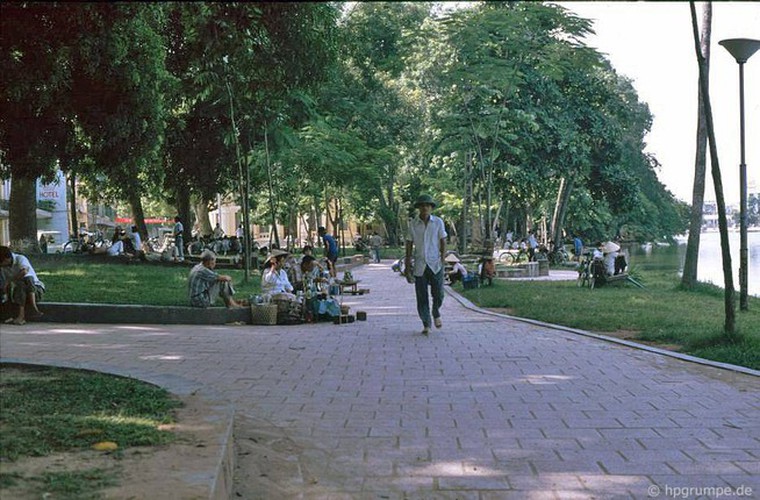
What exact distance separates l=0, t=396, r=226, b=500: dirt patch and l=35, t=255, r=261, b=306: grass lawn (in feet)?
27.1

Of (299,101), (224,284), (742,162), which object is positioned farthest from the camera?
(299,101)

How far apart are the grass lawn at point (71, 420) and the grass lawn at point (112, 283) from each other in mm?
6551

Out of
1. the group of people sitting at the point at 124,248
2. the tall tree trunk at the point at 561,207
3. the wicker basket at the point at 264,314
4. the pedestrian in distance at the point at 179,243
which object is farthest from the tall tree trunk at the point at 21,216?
the tall tree trunk at the point at 561,207

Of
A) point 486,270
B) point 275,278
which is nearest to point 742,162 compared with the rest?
point 275,278

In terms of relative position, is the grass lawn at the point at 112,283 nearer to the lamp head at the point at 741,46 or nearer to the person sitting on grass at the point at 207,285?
the person sitting on grass at the point at 207,285

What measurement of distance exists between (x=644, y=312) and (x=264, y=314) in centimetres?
578

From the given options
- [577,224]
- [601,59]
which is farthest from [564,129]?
[577,224]

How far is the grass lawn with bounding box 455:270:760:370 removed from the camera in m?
8.66

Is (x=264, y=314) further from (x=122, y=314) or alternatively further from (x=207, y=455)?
(x=207, y=455)

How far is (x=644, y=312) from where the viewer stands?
12477 millimetres

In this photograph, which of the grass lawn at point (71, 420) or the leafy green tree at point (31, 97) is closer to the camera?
the grass lawn at point (71, 420)

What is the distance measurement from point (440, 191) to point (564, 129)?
41.8ft

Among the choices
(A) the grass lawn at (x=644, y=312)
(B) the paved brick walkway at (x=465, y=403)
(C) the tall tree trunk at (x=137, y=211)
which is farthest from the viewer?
(C) the tall tree trunk at (x=137, y=211)

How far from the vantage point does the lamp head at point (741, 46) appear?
10070mm
